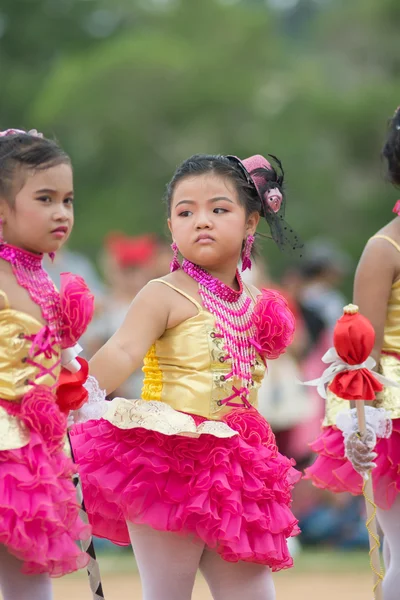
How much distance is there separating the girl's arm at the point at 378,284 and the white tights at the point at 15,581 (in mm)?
1581

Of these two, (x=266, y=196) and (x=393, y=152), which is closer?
(x=266, y=196)

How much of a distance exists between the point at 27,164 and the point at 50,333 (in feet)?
1.69

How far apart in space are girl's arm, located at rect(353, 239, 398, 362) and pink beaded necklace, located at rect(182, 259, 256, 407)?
50 centimetres

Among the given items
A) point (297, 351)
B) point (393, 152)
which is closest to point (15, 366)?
point (393, 152)

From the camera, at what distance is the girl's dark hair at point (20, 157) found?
3559 mm

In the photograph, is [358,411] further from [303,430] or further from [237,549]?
[303,430]

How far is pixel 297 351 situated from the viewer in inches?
356

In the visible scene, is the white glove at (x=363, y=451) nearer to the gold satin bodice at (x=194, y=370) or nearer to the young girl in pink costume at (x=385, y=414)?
the young girl in pink costume at (x=385, y=414)

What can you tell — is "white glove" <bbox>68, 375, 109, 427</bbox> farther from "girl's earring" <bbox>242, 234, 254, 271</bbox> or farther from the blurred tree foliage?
the blurred tree foliage

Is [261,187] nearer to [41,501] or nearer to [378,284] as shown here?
[378,284]

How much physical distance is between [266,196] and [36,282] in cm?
101

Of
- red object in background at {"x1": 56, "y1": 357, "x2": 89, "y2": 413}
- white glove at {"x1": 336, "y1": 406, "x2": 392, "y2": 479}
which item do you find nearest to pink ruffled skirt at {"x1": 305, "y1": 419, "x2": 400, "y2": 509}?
white glove at {"x1": 336, "y1": 406, "x2": 392, "y2": 479}

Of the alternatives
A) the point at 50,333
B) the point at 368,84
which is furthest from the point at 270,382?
the point at 368,84

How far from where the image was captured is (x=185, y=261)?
410 centimetres
